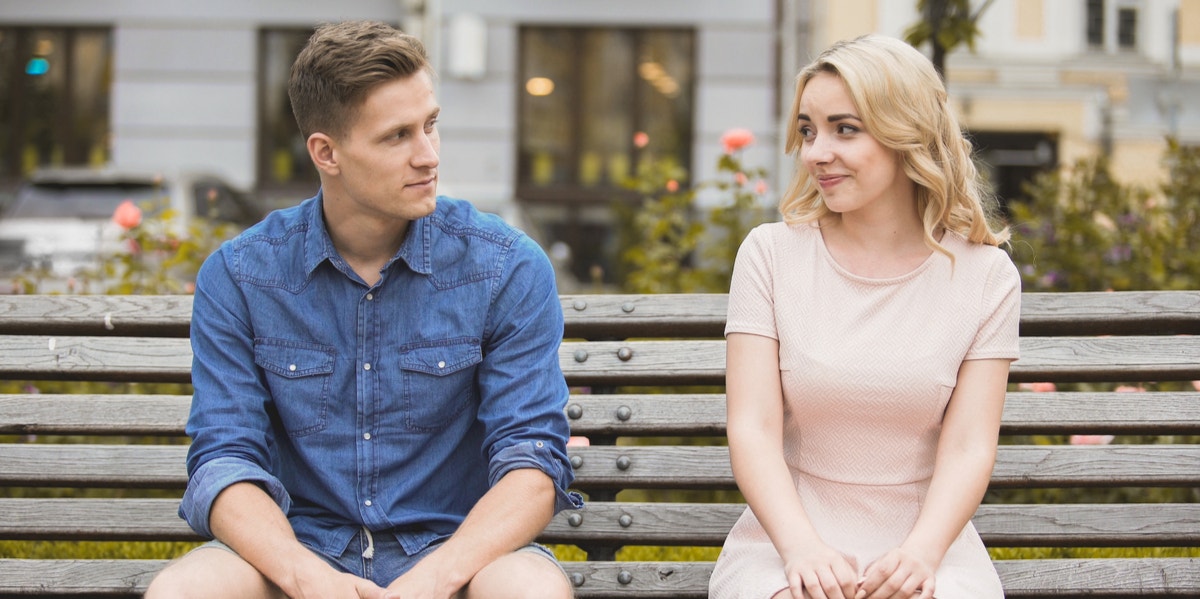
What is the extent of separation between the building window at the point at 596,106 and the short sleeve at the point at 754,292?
13.1 metres

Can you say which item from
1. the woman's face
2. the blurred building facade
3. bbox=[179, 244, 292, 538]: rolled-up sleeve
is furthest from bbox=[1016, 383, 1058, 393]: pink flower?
the blurred building facade

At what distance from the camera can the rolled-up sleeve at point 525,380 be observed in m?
2.75

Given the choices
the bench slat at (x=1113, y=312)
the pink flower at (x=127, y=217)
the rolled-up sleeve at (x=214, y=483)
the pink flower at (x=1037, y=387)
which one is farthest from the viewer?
the pink flower at (x=127, y=217)

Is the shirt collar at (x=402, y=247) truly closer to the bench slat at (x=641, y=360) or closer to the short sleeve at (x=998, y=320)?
the bench slat at (x=641, y=360)

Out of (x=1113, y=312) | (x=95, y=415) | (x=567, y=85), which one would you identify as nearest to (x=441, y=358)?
(x=95, y=415)

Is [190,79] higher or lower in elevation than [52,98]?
higher

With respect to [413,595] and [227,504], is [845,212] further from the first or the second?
[227,504]

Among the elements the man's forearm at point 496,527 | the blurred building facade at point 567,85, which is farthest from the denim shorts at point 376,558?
the blurred building facade at point 567,85

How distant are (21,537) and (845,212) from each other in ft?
7.34

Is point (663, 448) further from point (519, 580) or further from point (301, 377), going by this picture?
point (301, 377)

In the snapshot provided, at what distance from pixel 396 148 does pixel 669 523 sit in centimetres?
118

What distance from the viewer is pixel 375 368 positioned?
9.23 feet

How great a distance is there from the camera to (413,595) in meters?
2.53

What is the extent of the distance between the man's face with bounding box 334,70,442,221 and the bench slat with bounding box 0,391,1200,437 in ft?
2.56
